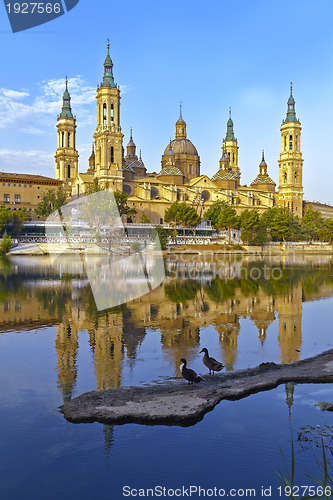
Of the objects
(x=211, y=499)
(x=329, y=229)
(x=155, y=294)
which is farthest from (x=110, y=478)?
(x=329, y=229)

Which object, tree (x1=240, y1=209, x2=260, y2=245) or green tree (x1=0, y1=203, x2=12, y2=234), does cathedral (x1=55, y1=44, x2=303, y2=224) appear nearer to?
tree (x1=240, y1=209, x2=260, y2=245)

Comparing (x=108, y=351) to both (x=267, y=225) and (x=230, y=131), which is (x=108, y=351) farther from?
(x=230, y=131)

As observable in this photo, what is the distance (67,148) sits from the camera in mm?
104000

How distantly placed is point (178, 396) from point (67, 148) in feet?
324

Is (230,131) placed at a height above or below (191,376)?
above

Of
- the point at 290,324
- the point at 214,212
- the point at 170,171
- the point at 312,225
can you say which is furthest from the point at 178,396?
the point at 170,171

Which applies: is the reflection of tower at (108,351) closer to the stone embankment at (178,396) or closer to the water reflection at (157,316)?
the water reflection at (157,316)

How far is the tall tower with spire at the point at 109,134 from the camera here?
87850 millimetres

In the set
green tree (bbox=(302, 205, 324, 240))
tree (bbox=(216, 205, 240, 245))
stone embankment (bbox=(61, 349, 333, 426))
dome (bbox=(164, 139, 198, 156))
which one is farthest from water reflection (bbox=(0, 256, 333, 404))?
dome (bbox=(164, 139, 198, 156))

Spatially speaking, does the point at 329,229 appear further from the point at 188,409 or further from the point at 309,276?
the point at 188,409

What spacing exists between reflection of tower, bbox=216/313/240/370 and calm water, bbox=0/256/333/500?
0.04 meters

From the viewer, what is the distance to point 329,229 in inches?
3878

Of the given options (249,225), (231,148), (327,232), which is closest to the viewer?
(249,225)

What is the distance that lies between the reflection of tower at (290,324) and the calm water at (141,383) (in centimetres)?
5
